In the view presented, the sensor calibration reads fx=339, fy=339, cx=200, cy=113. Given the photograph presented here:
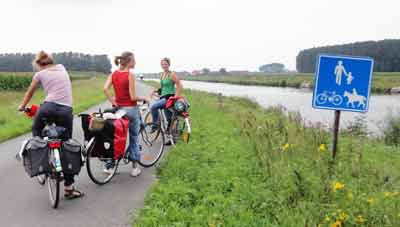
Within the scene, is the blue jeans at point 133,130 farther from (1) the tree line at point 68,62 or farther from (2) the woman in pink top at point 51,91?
(1) the tree line at point 68,62

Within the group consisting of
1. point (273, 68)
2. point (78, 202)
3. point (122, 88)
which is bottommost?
point (78, 202)

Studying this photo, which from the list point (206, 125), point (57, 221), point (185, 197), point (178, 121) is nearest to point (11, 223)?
point (57, 221)

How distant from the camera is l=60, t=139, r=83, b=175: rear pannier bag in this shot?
401 centimetres

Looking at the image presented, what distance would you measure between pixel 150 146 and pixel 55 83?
271cm

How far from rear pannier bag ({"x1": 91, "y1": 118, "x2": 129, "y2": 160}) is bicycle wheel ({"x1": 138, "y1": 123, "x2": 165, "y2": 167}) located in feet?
3.43

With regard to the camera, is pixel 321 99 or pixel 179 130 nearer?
pixel 321 99

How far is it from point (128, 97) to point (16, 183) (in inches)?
83.6

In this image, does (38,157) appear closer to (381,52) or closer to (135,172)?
(135,172)

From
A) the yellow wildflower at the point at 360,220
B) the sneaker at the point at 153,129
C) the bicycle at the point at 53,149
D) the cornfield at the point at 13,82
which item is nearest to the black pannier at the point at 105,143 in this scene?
the bicycle at the point at 53,149

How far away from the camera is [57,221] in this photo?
12.4ft

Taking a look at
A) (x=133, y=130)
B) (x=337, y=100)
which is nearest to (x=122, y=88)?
(x=133, y=130)

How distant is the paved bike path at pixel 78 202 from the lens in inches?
149

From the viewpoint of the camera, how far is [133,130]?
5.26 meters

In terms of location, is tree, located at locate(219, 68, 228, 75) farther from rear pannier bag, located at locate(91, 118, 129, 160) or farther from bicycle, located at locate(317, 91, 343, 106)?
rear pannier bag, located at locate(91, 118, 129, 160)
